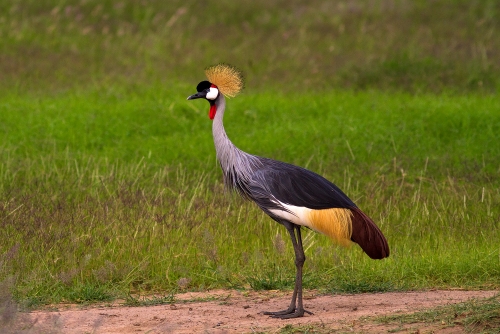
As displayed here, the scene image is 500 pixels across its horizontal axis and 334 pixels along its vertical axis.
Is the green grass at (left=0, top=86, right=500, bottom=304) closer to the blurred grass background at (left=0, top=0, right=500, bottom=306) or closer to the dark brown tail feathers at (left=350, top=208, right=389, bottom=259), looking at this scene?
the blurred grass background at (left=0, top=0, right=500, bottom=306)

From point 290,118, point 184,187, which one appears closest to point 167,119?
point 290,118

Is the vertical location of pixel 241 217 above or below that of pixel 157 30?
below

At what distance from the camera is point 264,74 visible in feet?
44.3

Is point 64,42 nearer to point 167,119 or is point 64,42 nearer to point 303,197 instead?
point 167,119

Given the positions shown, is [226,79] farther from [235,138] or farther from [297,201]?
[235,138]

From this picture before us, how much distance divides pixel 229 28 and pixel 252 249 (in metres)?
9.33

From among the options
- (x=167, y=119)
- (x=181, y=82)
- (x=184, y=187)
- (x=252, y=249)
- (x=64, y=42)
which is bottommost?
(x=252, y=249)

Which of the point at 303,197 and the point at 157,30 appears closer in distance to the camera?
the point at 303,197

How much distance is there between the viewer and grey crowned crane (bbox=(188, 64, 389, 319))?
218 inches

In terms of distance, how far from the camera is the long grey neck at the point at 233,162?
18.8 feet

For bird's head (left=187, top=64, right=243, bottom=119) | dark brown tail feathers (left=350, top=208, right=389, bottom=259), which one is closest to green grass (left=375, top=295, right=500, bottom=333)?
dark brown tail feathers (left=350, top=208, right=389, bottom=259)

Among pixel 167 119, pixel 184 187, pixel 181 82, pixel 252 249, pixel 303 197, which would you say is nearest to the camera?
pixel 303 197

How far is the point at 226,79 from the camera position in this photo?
19.5 feet

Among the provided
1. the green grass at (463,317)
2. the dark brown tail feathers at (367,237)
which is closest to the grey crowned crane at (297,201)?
the dark brown tail feathers at (367,237)
